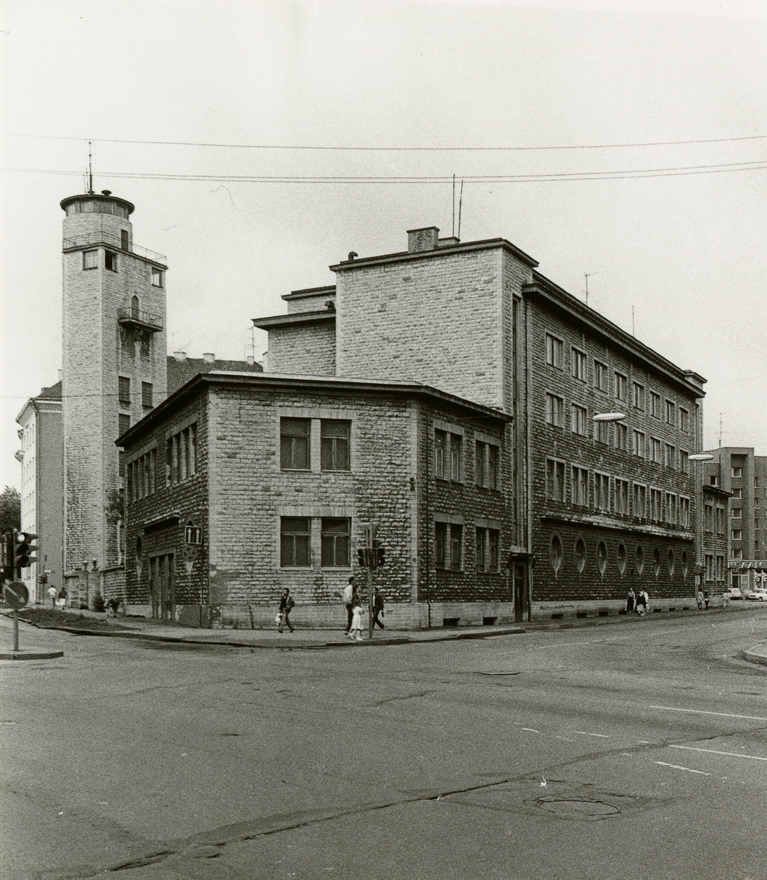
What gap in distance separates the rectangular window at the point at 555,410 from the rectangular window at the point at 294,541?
1533 cm

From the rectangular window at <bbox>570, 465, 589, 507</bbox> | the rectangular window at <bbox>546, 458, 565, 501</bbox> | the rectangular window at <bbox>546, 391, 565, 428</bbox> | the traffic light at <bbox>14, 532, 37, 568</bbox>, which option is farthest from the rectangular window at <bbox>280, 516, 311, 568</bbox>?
the rectangular window at <bbox>570, 465, 589, 507</bbox>

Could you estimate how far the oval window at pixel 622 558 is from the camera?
192ft

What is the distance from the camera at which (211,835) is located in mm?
7211

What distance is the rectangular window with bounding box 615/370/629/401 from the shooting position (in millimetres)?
58406

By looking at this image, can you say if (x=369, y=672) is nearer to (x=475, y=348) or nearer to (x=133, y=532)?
(x=475, y=348)

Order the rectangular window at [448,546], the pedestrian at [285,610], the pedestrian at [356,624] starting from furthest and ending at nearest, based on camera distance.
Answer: the rectangular window at [448,546]
the pedestrian at [285,610]
the pedestrian at [356,624]

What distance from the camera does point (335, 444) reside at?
3838 cm

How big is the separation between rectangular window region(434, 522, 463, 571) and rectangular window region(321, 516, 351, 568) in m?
3.51

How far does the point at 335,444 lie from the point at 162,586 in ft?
34.8

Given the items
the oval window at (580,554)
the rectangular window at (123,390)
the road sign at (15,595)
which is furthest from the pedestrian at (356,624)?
the rectangular window at (123,390)

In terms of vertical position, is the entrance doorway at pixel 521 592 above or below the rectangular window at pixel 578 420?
below

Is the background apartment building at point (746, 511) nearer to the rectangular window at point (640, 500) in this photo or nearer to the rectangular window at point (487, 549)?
the rectangular window at point (640, 500)

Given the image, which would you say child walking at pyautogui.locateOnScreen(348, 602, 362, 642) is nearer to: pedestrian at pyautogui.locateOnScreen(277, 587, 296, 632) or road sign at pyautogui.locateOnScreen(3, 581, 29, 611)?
pedestrian at pyautogui.locateOnScreen(277, 587, 296, 632)

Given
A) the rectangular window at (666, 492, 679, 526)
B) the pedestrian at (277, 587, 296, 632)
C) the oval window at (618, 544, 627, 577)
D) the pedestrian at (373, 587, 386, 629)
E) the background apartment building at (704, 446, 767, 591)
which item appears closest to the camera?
the pedestrian at (277, 587, 296, 632)
